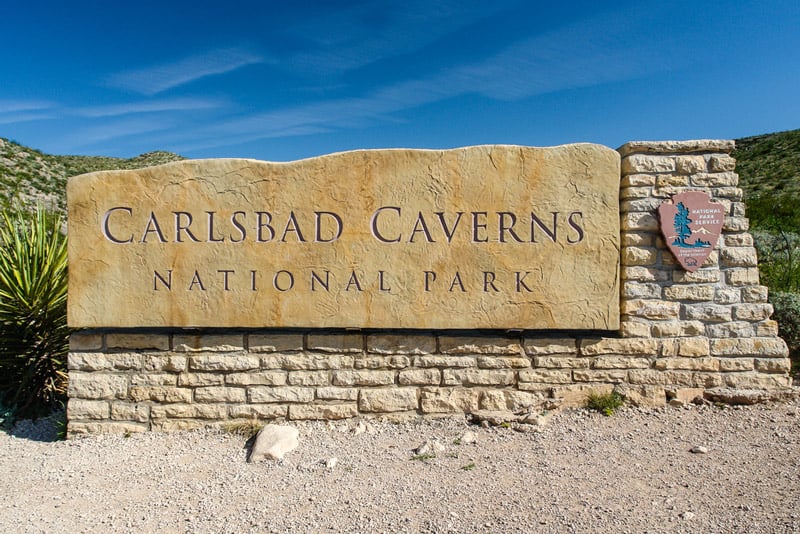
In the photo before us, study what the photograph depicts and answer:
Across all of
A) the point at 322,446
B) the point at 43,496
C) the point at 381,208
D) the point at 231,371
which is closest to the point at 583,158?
the point at 381,208

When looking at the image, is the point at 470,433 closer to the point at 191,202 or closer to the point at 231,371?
the point at 231,371

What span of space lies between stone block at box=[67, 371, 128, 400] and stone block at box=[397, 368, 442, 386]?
2.51 m

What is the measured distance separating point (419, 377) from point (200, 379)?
198cm

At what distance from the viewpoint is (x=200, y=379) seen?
4.59m

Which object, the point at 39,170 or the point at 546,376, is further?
the point at 39,170

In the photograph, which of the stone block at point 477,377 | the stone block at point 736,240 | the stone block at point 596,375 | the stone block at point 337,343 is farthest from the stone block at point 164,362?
the stone block at point 736,240

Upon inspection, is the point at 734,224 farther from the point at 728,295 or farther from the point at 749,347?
the point at 749,347

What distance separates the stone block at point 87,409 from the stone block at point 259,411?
3.78 feet

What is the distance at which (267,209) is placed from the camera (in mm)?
4562

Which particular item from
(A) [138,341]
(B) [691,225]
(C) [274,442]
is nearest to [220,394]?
(C) [274,442]

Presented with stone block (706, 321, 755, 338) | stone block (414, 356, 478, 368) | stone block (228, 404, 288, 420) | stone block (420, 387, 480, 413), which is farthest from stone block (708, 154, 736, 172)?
stone block (228, 404, 288, 420)

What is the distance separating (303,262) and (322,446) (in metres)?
1.59

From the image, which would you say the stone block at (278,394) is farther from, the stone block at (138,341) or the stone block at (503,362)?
the stone block at (503,362)

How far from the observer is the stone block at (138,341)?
4.61 metres
